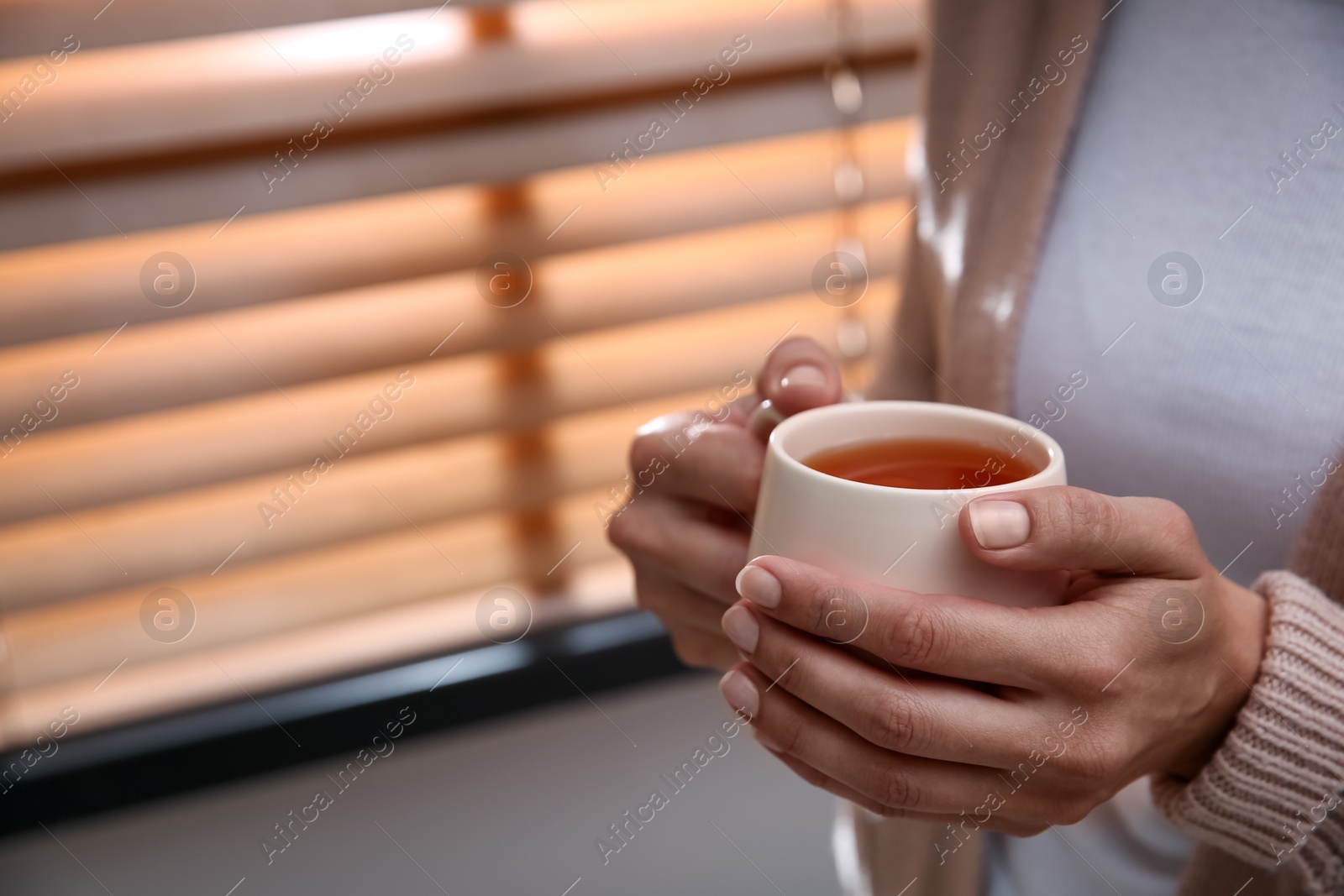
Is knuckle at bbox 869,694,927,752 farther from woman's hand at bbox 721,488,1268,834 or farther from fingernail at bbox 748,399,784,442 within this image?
fingernail at bbox 748,399,784,442

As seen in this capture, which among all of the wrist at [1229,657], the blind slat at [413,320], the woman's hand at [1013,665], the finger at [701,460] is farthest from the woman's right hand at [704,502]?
the blind slat at [413,320]

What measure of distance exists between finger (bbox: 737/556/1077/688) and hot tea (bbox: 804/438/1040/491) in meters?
0.06

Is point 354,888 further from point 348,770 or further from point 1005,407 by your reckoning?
point 1005,407

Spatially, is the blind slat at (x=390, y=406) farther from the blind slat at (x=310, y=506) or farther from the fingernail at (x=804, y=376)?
the fingernail at (x=804, y=376)

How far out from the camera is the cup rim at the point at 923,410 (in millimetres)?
381

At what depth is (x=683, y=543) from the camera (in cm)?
55

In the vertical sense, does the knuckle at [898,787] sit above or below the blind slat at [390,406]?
below

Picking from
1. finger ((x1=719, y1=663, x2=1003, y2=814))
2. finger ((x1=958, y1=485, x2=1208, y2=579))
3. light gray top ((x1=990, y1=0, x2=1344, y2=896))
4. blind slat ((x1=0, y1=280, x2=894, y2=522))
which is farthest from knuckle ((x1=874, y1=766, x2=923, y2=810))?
blind slat ((x1=0, y1=280, x2=894, y2=522))

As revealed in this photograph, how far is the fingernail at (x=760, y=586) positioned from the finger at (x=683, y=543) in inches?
4.6

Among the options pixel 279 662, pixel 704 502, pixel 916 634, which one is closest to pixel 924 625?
pixel 916 634

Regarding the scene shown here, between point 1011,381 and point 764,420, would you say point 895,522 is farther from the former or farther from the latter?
point 1011,381

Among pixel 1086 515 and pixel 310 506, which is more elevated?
pixel 1086 515

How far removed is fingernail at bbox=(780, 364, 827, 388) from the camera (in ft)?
1.70

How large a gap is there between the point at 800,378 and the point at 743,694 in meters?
0.17
